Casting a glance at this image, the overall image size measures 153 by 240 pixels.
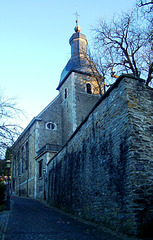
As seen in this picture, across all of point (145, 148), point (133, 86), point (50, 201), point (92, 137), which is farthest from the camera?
point (50, 201)

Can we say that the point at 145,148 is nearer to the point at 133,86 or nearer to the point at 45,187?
the point at 133,86

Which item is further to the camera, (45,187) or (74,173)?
(45,187)

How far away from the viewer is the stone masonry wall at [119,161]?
6.02 meters

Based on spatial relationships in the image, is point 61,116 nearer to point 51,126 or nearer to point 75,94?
point 51,126

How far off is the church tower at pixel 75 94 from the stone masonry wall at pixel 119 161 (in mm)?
13934

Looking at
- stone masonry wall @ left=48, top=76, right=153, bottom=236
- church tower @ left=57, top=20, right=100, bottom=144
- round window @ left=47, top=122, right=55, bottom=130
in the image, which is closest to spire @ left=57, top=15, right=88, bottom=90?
church tower @ left=57, top=20, right=100, bottom=144

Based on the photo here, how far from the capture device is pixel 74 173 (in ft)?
36.6

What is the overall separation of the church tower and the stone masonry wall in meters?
13.9

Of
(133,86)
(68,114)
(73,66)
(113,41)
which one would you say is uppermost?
(73,66)

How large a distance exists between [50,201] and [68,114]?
35.0 ft

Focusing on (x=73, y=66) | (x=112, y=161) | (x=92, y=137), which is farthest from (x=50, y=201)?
(x=73, y=66)

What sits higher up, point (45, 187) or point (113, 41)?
point (113, 41)

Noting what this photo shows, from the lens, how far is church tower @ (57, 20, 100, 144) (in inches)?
955

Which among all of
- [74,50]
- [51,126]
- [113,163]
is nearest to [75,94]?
[51,126]
